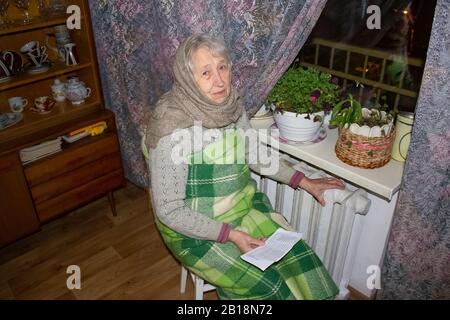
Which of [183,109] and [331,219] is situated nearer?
[183,109]

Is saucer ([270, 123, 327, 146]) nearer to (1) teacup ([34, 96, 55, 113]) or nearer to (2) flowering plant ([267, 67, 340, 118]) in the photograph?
(2) flowering plant ([267, 67, 340, 118])

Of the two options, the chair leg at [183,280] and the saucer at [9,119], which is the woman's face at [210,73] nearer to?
the chair leg at [183,280]

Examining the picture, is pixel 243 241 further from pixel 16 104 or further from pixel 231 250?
pixel 16 104

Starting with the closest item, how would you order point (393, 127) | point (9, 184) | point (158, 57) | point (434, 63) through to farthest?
point (434, 63), point (393, 127), point (9, 184), point (158, 57)

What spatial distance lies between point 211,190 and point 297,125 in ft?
1.39

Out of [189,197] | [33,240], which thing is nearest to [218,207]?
[189,197]

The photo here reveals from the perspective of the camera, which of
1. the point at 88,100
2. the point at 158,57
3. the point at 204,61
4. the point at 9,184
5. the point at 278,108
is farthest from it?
the point at 88,100

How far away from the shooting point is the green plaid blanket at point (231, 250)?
140cm

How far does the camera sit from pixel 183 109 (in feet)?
4.45

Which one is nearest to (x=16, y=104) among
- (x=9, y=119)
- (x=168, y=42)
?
(x=9, y=119)

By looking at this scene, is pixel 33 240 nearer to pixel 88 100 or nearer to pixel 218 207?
pixel 88 100

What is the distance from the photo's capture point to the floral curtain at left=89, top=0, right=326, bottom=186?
1.43 metres

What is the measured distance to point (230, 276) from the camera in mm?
1404

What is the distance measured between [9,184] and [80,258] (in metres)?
0.54
